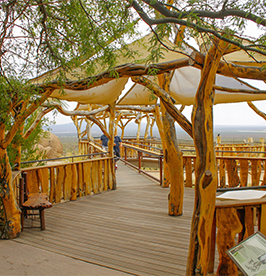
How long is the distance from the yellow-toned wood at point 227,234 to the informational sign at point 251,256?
1.25ft

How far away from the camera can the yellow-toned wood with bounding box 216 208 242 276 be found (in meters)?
2.27

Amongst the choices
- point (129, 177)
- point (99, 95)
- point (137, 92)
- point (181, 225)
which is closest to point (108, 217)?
point (181, 225)

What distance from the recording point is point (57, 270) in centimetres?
287

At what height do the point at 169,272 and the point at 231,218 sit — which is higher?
the point at 231,218

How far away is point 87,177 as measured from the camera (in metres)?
6.61

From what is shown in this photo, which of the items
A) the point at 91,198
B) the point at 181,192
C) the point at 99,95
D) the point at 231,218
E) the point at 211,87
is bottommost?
the point at 91,198

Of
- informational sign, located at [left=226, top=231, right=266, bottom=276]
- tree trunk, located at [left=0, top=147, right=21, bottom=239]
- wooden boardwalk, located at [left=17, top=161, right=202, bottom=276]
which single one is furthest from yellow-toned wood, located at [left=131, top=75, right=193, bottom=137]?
tree trunk, located at [left=0, top=147, right=21, bottom=239]

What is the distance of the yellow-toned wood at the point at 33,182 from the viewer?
17.6 ft

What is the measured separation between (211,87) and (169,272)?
1.98 m

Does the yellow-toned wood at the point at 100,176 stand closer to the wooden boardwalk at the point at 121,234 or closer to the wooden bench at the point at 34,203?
the wooden boardwalk at the point at 121,234

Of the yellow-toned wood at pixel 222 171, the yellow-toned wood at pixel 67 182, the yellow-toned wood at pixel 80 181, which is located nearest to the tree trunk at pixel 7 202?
the yellow-toned wood at pixel 67 182

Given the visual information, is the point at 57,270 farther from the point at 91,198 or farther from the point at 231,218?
the point at 91,198

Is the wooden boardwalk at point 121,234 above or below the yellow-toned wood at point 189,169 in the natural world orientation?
below

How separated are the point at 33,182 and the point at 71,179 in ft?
3.39
